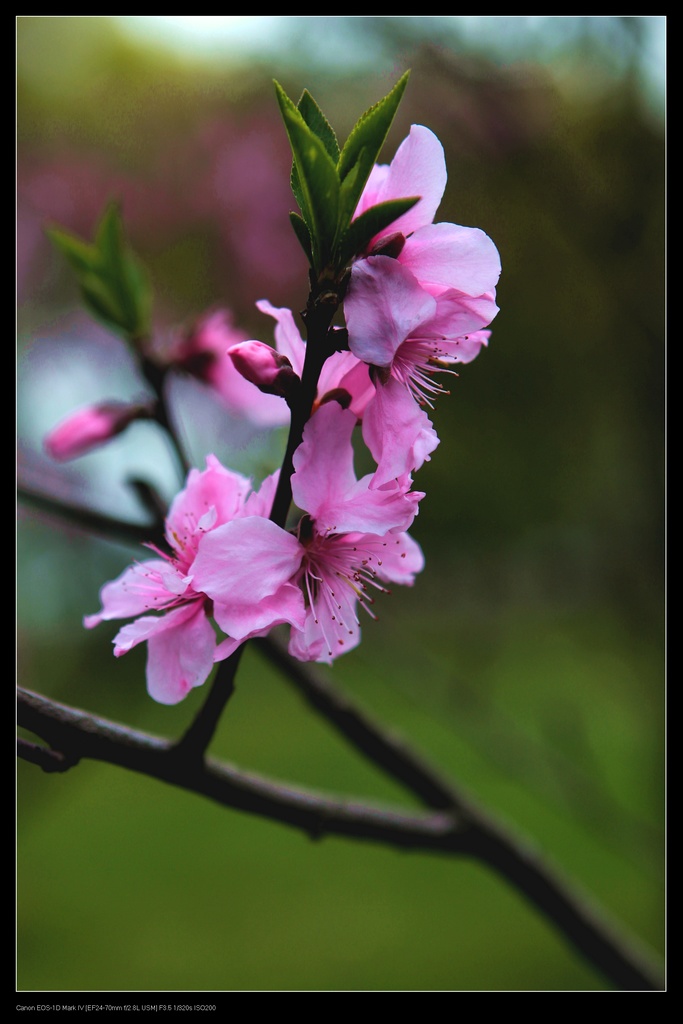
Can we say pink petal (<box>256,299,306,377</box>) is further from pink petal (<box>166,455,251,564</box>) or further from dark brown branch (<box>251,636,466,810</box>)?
dark brown branch (<box>251,636,466,810</box>)

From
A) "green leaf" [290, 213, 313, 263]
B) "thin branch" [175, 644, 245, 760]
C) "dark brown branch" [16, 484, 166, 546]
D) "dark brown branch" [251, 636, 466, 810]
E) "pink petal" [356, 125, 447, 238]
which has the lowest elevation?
"dark brown branch" [251, 636, 466, 810]

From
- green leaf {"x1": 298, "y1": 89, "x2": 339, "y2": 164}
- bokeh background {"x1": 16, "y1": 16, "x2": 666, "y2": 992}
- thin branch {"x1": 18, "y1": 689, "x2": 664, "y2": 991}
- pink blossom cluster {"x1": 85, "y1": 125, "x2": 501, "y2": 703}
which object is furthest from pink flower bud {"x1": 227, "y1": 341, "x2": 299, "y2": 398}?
bokeh background {"x1": 16, "y1": 16, "x2": 666, "y2": 992}

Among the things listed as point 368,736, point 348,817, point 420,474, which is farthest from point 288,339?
point 420,474

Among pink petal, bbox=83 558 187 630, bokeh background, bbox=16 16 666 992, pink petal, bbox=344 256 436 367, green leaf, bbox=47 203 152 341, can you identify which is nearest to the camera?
pink petal, bbox=344 256 436 367

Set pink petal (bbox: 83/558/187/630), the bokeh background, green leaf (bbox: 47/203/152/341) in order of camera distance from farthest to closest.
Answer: the bokeh background
green leaf (bbox: 47/203/152/341)
pink petal (bbox: 83/558/187/630)

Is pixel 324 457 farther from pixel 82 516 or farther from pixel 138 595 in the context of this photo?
pixel 82 516

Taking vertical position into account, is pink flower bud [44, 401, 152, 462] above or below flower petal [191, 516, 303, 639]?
below

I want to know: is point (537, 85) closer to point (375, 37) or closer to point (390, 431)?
point (375, 37)
